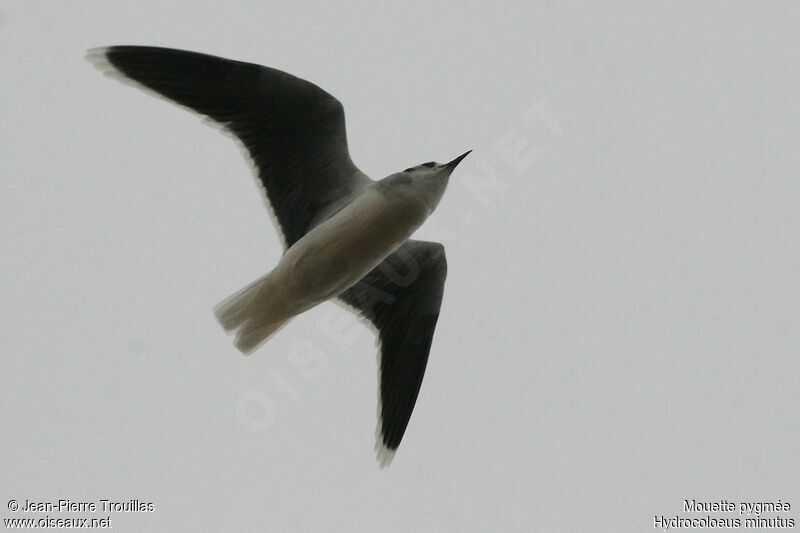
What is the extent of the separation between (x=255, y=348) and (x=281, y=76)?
1.57m

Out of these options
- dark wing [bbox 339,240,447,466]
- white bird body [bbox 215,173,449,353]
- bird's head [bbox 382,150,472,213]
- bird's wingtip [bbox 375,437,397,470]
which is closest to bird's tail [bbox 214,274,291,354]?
white bird body [bbox 215,173,449,353]

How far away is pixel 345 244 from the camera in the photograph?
15.4ft

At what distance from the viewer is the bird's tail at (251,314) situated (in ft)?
15.8

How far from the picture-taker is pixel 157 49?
4.71 m

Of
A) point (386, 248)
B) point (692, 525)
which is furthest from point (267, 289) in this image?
point (692, 525)

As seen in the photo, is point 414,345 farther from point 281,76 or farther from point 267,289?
point 281,76

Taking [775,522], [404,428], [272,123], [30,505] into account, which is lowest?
[775,522]

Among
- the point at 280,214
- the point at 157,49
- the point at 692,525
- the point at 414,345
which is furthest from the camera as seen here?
the point at 692,525

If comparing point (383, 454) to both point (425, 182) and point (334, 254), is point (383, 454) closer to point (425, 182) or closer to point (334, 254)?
point (334, 254)

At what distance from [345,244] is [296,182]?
2.10 feet

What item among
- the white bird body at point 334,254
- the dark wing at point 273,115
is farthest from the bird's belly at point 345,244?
the dark wing at point 273,115

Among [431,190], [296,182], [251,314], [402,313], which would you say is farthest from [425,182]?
[251,314]

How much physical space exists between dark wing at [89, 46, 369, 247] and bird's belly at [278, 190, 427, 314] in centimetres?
40

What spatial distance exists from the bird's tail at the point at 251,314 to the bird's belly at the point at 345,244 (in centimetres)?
14
